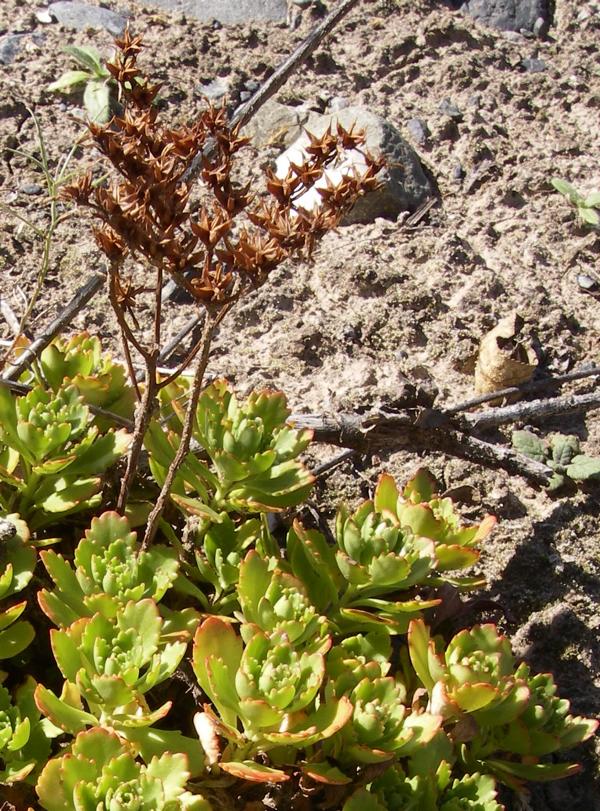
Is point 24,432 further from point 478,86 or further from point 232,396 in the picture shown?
point 478,86

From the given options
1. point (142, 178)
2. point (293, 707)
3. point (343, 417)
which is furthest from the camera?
point (343, 417)

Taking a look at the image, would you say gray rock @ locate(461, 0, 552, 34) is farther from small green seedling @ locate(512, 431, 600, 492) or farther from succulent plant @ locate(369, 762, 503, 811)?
succulent plant @ locate(369, 762, 503, 811)

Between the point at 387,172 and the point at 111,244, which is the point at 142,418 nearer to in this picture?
the point at 111,244

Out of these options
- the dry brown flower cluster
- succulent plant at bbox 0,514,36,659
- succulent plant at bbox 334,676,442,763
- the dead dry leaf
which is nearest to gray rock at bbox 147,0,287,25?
the dead dry leaf

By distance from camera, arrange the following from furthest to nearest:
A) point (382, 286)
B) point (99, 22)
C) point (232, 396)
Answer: point (99, 22)
point (382, 286)
point (232, 396)

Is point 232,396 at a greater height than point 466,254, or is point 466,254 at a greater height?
point 232,396

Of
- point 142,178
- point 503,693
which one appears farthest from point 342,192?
point 503,693
